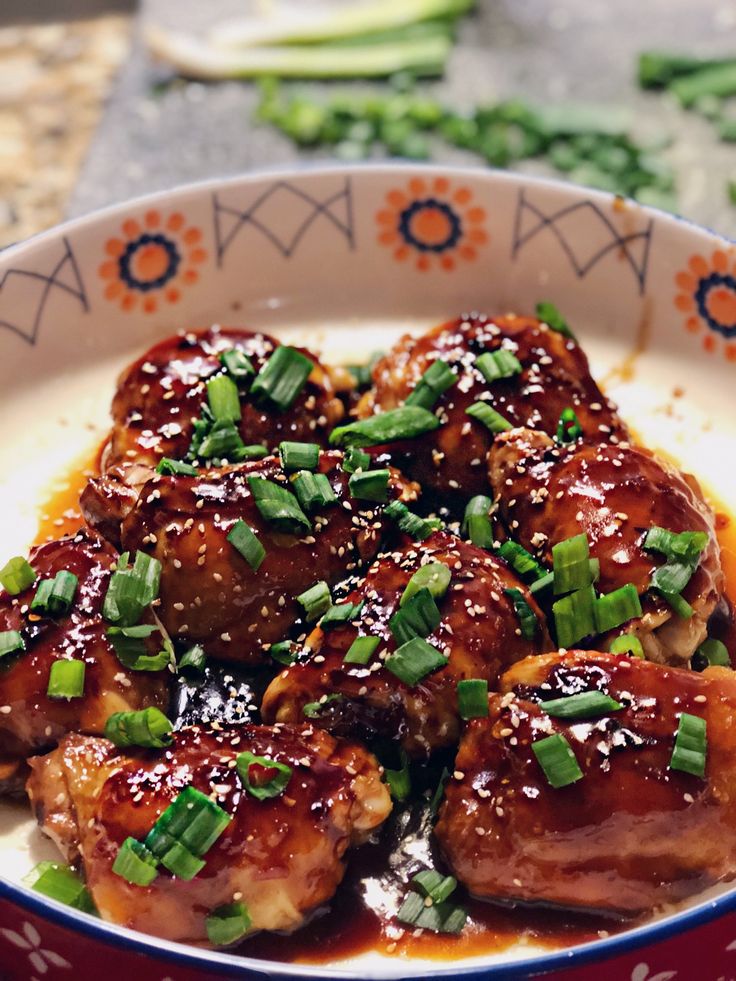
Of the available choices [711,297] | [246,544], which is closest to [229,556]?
[246,544]

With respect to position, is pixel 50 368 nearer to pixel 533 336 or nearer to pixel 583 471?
pixel 533 336

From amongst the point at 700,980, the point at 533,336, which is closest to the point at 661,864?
the point at 700,980

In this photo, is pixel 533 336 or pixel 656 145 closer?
pixel 533 336

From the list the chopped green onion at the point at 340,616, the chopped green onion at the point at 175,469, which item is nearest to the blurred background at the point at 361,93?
the chopped green onion at the point at 175,469

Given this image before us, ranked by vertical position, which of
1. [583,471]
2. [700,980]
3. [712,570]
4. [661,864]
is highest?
[583,471]

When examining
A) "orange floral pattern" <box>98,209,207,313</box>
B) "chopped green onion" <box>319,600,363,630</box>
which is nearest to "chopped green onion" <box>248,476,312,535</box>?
"chopped green onion" <box>319,600,363,630</box>

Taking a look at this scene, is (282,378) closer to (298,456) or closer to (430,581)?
(298,456)
